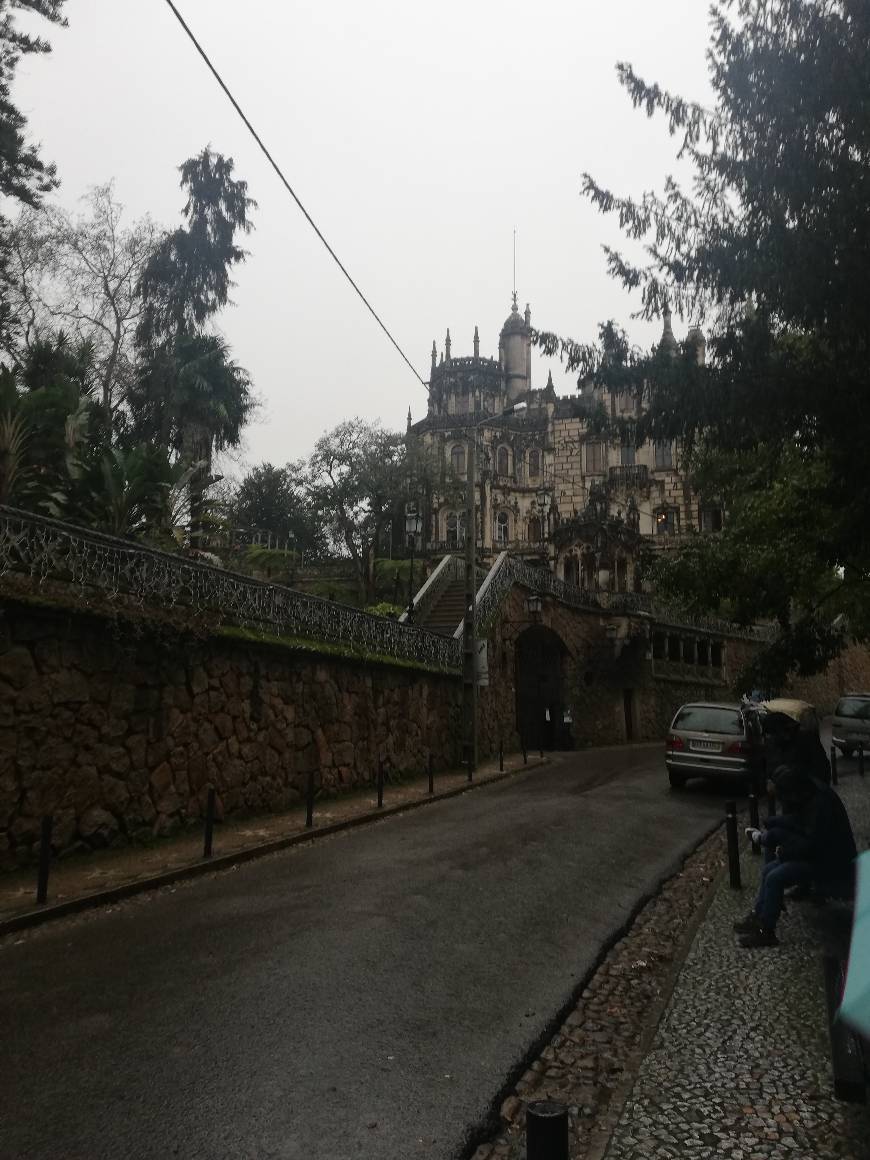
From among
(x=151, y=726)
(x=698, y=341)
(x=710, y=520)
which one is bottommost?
(x=151, y=726)

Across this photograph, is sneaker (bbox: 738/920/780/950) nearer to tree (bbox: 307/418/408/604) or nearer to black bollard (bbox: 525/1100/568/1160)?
black bollard (bbox: 525/1100/568/1160)

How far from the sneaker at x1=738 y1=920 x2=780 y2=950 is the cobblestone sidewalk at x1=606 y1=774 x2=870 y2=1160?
2.3 inches

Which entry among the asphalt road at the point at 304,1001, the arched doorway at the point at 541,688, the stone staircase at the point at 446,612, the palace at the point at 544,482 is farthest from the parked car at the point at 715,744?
the palace at the point at 544,482

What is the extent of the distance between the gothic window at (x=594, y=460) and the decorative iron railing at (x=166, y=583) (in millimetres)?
44632

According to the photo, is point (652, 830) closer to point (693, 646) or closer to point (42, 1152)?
point (42, 1152)

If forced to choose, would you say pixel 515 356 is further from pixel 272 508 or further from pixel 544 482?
pixel 272 508

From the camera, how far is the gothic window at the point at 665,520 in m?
54.5

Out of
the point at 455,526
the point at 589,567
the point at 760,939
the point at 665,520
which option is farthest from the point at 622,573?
the point at 760,939

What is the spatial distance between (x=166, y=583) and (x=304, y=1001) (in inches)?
277

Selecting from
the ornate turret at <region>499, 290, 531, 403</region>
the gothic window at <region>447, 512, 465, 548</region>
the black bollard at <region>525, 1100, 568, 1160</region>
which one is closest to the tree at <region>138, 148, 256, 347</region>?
the gothic window at <region>447, 512, 465, 548</region>

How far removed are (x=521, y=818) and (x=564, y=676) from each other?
59.5 ft

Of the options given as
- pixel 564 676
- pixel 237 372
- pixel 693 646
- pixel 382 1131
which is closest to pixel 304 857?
pixel 382 1131

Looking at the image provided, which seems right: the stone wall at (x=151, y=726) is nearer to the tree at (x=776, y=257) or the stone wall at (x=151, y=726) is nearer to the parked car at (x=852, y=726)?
the tree at (x=776, y=257)

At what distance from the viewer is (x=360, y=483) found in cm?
3900
